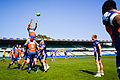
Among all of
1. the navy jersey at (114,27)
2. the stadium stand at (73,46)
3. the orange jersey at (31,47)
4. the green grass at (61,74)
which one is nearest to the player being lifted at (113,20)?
the navy jersey at (114,27)

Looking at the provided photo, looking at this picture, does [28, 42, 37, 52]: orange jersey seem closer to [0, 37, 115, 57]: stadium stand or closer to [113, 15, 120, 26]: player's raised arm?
[113, 15, 120, 26]: player's raised arm

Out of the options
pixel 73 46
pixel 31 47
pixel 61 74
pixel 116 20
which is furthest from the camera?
pixel 73 46

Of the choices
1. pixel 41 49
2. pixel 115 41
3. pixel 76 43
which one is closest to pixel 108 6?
pixel 115 41

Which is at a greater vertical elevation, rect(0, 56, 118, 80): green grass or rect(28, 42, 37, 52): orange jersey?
rect(28, 42, 37, 52): orange jersey

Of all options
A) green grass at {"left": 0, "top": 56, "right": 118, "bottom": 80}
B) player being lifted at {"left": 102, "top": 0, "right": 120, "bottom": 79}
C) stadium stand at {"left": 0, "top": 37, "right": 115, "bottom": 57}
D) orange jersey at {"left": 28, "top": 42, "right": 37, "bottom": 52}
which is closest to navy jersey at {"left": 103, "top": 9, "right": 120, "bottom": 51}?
player being lifted at {"left": 102, "top": 0, "right": 120, "bottom": 79}

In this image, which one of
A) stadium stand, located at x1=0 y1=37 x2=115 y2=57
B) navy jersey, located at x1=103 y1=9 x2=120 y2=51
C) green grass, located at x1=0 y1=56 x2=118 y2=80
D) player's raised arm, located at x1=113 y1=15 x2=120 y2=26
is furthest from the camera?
stadium stand, located at x1=0 y1=37 x2=115 y2=57

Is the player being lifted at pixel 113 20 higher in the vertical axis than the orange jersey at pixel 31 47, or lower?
higher

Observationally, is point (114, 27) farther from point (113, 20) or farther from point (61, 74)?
point (61, 74)

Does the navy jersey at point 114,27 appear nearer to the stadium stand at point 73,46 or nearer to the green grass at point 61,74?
the green grass at point 61,74

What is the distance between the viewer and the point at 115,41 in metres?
2.08

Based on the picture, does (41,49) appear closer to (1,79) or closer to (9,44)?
(1,79)

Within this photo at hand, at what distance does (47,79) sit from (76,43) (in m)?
54.4

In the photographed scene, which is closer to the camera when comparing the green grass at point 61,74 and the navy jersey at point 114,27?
the navy jersey at point 114,27

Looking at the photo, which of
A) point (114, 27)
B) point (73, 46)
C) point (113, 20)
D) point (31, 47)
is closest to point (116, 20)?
point (113, 20)
